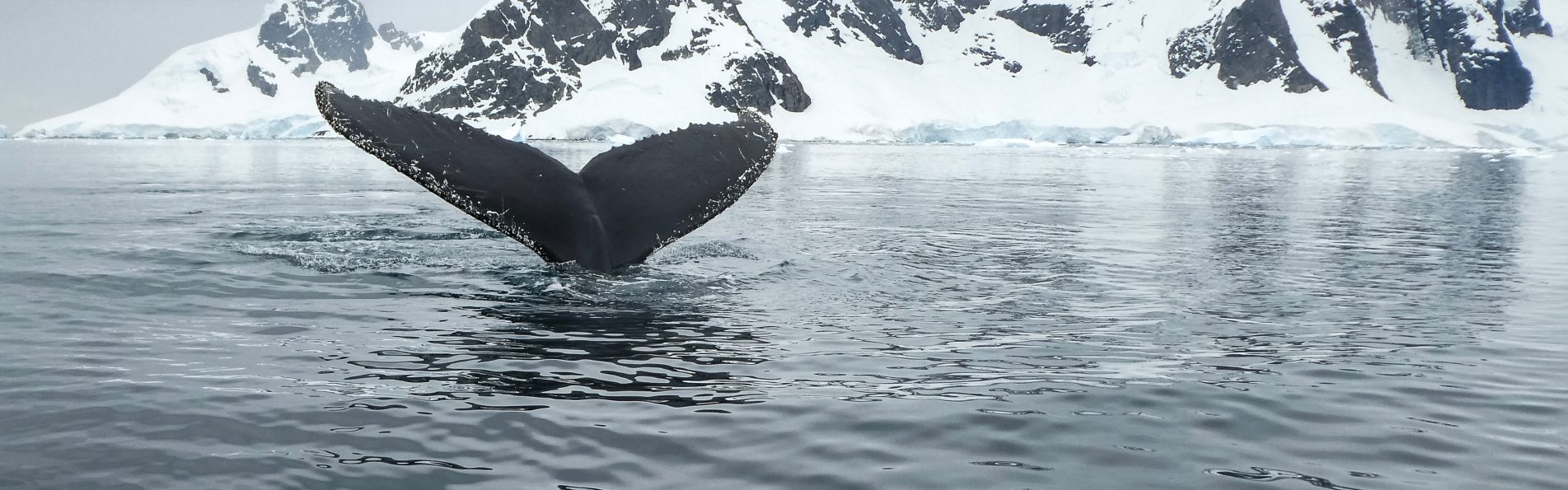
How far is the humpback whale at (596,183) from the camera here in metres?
6.68

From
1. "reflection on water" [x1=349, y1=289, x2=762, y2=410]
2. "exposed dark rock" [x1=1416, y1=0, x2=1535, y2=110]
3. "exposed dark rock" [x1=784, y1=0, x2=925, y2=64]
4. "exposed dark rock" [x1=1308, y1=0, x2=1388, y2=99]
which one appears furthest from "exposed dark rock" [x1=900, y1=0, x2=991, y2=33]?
"reflection on water" [x1=349, y1=289, x2=762, y2=410]

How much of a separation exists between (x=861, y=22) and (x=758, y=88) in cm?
4002

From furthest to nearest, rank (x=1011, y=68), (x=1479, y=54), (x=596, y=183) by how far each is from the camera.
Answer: (x=1011, y=68) → (x=1479, y=54) → (x=596, y=183)

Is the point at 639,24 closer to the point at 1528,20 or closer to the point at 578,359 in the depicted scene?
the point at 1528,20

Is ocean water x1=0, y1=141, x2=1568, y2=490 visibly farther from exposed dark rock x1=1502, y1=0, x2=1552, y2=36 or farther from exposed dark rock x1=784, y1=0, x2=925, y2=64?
exposed dark rock x1=1502, y1=0, x2=1552, y2=36

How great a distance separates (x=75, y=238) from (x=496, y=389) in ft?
28.7

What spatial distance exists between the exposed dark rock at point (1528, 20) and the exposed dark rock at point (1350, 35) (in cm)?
2495

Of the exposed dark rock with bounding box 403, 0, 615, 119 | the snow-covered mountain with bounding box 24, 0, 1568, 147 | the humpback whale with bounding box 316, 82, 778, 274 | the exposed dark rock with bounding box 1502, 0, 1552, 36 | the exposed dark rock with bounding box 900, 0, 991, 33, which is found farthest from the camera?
the exposed dark rock with bounding box 900, 0, 991, 33

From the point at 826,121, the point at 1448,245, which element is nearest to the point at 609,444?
the point at 1448,245

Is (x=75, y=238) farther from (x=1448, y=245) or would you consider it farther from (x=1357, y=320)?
(x=1448, y=245)

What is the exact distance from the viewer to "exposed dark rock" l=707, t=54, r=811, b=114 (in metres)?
147

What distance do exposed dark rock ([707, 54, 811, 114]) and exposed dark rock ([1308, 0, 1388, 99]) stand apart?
80.6m

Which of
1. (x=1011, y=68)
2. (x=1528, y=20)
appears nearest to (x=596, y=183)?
(x=1011, y=68)

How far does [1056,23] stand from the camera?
183 meters
